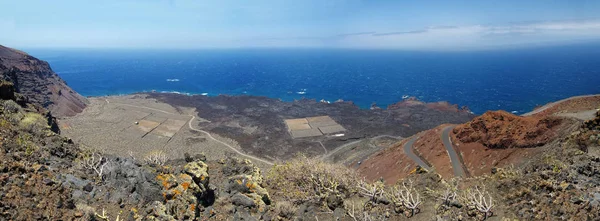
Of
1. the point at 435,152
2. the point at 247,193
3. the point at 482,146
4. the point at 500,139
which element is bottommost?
the point at 435,152

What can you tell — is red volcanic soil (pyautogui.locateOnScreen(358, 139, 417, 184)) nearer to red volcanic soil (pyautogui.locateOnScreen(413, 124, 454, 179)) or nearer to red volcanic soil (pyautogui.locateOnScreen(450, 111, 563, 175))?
red volcanic soil (pyautogui.locateOnScreen(413, 124, 454, 179))

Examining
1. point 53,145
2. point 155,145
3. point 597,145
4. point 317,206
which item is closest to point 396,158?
point 597,145

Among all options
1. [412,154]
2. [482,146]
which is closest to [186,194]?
[412,154]

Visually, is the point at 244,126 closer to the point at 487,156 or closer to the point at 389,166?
the point at 389,166

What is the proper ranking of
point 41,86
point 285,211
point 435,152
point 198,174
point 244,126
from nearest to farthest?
point 285,211, point 198,174, point 435,152, point 244,126, point 41,86

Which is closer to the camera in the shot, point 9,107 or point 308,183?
point 9,107

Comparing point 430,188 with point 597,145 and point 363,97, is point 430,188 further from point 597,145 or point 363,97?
point 363,97
